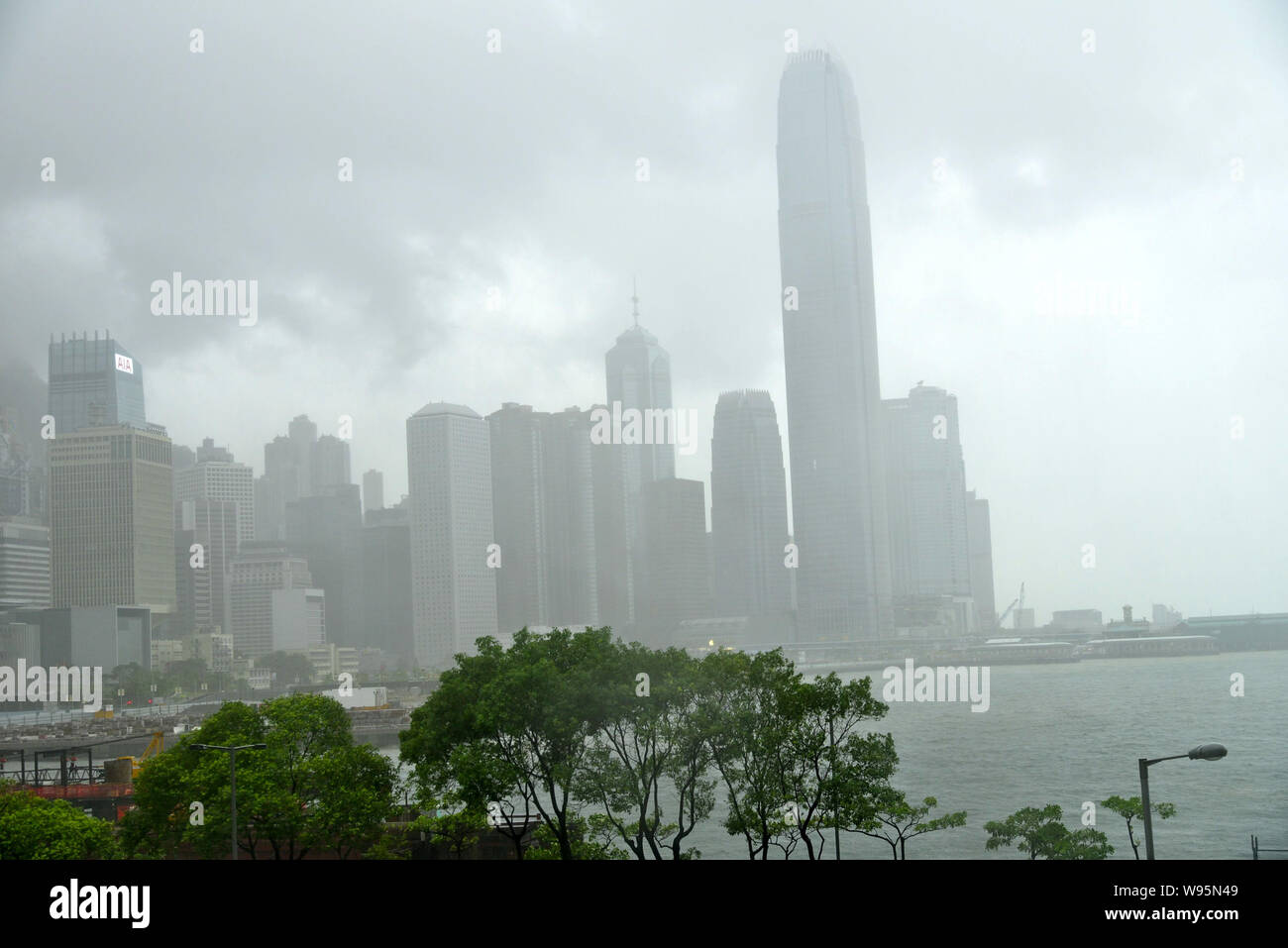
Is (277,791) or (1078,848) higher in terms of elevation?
(277,791)

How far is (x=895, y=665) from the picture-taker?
48375mm

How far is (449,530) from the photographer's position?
4906cm

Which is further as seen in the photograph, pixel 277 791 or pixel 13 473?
pixel 13 473

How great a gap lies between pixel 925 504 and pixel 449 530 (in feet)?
93.3

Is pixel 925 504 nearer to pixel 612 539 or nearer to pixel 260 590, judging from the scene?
pixel 612 539

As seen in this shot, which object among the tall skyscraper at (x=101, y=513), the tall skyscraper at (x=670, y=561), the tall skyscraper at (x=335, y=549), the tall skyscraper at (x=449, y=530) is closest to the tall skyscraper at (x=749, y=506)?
the tall skyscraper at (x=670, y=561)

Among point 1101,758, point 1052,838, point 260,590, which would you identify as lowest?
point 1101,758

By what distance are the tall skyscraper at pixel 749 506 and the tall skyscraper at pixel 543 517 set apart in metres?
6.99

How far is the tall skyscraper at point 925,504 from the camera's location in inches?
2354

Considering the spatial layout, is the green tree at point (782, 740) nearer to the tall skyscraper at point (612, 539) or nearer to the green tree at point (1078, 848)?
the green tree at point (1078, 848)

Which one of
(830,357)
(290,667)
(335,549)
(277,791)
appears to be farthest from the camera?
(830,357)

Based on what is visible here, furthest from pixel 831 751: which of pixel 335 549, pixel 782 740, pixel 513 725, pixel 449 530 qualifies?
pixel 335 549
